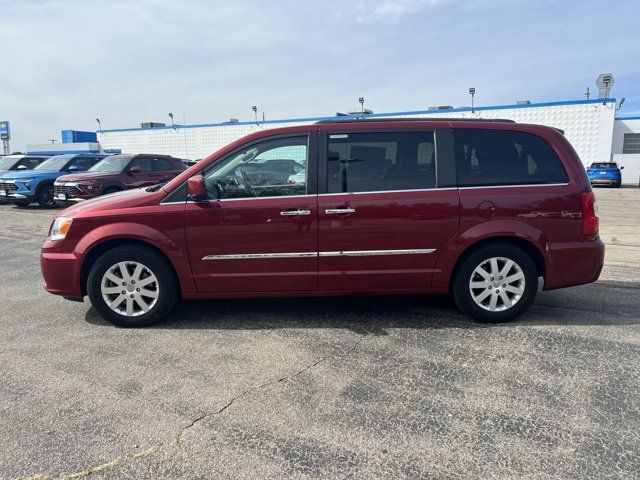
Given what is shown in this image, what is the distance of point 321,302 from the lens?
5.09 m

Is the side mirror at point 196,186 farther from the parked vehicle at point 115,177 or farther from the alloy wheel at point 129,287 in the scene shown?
the parked vehicle at point 115,177

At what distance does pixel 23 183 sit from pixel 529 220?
633 inches

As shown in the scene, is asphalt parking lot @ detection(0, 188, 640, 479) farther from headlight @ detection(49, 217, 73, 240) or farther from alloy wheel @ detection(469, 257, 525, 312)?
headlight @ detection(49, 217, 73, 240)

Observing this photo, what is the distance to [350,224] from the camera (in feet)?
13.9

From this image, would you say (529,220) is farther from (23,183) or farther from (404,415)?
(23,183)

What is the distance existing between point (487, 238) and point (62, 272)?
403 centimetres

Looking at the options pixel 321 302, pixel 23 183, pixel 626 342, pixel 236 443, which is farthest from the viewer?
pixel 23 183

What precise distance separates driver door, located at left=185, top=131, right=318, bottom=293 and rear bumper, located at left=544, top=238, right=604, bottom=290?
225 cm

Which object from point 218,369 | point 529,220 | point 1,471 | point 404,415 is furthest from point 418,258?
point 1,471

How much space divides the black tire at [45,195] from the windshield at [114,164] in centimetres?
291

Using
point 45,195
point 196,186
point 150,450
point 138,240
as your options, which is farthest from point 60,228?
point 45,195

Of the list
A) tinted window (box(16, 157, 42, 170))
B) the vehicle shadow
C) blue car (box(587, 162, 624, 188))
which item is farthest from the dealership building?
the vehicle shadow

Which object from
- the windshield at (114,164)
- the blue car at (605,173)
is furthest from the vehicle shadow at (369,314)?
the blue car at (605,173)

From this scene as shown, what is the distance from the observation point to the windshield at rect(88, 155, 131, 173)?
13.4 metres
